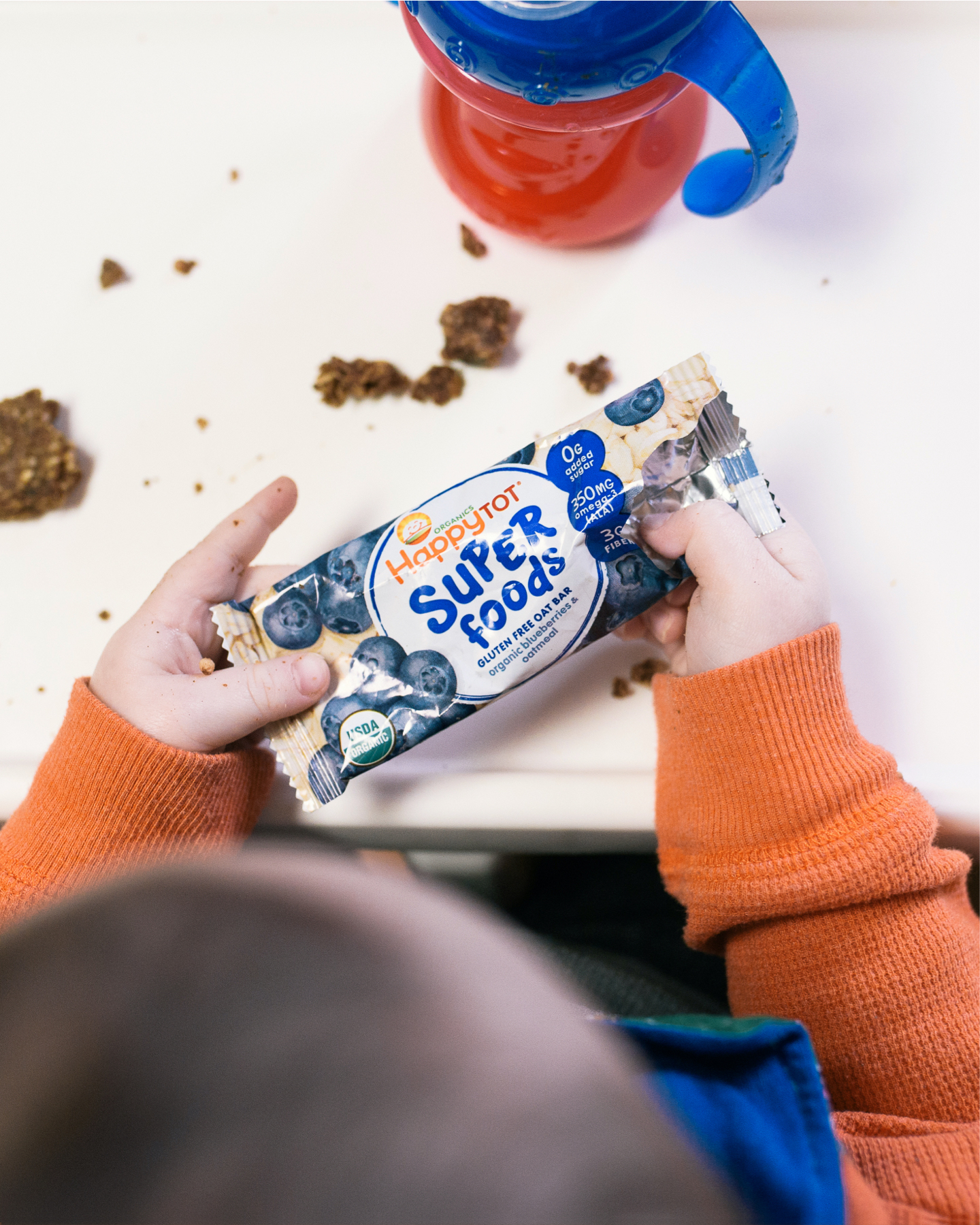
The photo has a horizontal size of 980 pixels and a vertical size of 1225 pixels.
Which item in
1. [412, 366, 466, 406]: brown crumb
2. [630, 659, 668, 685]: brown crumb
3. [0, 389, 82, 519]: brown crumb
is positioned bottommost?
[630, 659, 668, 685]: brown crumb

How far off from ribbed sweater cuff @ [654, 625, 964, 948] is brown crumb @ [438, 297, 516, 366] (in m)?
0.26

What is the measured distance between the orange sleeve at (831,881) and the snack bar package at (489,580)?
10 cm

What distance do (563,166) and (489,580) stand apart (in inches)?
11.1

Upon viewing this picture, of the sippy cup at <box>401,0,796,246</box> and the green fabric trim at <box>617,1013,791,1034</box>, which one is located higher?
the sippy cup at <box>401,0,796,246</box>

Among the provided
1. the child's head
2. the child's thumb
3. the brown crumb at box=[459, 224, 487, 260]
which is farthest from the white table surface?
the child's head

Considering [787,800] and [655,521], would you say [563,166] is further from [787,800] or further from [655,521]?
[787,800]

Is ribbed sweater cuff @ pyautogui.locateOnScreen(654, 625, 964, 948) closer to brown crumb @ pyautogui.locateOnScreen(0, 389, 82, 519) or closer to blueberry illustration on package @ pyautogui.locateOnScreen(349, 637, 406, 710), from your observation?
blueberry illustration on package @ pyautogui.locateOnScreen(349, 637, 406, 710)

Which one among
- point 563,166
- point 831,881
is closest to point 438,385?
point 563,166

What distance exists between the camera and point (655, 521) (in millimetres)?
486

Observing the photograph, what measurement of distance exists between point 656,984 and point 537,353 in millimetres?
477

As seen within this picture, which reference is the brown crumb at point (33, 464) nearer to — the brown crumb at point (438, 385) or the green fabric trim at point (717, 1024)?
the brown crumb at point (438, 385)

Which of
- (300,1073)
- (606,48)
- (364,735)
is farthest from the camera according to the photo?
(364,735)

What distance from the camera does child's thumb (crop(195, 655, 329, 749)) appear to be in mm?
477

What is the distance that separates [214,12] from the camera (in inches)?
23.7
